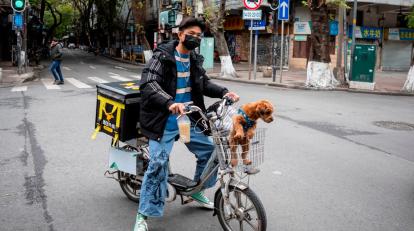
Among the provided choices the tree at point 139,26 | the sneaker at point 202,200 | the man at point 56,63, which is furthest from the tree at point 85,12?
the sneaker at point 202,200

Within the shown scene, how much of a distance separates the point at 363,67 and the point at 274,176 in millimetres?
12383

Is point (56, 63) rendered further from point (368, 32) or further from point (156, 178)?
point (368, 32)

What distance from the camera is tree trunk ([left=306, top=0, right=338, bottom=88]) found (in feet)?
54.7

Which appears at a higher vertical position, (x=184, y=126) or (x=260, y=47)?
(x=260, y=47)

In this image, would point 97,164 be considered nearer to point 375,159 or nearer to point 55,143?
point 55,143

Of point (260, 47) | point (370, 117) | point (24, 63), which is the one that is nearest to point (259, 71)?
point (260, 47)

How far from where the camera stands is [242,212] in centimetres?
367

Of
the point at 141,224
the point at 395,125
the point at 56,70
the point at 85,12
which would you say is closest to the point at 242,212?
the point at 141,224

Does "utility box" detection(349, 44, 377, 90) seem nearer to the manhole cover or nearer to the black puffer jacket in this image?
the manhole cover

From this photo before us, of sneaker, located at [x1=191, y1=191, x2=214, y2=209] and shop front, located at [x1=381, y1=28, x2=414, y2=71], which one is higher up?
shop front, located at [x1=381, y1=28, x2=414, y2=71]

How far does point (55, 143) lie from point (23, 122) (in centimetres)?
229

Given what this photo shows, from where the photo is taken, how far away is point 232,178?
3613 millimetres

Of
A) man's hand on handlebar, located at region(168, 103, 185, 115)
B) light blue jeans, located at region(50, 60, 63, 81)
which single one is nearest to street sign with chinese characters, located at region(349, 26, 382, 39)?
light blue jeans, located at region(50, 60, 63, 81)

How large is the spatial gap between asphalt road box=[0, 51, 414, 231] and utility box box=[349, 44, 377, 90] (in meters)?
6.29
